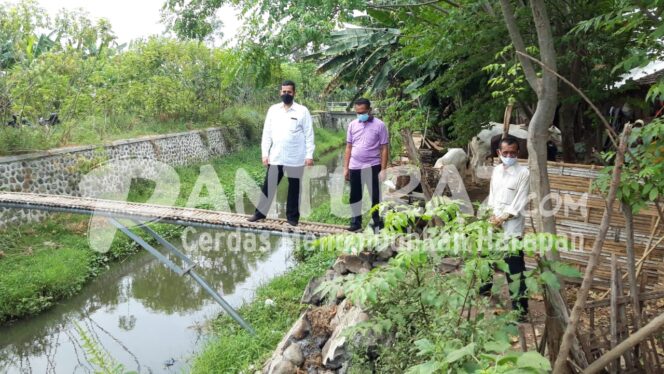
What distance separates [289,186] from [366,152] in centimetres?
85

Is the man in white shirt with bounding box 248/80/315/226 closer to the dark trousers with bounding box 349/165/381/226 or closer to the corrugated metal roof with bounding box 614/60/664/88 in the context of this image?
the dark trousers with bounding box 349/165/381/226

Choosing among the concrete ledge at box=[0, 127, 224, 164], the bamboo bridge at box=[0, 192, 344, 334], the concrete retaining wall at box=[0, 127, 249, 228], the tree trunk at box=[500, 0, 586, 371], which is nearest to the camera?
the tree trunk at box=[500, 0, 586, 371]

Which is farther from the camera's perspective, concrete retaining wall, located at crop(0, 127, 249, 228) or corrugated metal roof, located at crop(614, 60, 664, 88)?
concrete retaining wall, located at crop(0, 127, 249, 228)

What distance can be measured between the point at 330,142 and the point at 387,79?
11.9 metres

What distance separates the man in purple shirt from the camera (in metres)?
4.43

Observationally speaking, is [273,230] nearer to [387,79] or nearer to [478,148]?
[478,148]

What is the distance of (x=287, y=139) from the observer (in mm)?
4488

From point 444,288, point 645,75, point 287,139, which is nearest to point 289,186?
point 287,139

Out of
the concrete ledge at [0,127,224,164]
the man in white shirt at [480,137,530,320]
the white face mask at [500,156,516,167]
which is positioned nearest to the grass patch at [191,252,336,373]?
the man in white shirt at [480,137,530,320]

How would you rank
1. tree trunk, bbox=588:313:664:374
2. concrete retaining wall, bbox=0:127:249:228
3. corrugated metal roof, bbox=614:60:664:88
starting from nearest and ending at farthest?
tree trunk, bbox=588:313:664:374 → corrugated metal roof, bbox=614:60:664:88 → concrete retaining wall, bbox=0:127:249:228

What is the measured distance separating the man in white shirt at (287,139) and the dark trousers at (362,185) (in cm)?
44

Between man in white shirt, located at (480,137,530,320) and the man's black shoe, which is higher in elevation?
man in white shirt, located at (480,137,530,320)

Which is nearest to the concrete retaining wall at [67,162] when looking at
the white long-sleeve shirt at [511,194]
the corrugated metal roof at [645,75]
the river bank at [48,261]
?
the river bank at [48,261]

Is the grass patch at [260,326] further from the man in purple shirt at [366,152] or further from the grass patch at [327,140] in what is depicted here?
the grass patch at [327,140]
